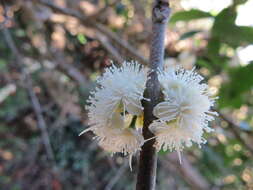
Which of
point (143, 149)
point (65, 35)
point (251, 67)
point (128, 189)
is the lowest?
point (128, 189)

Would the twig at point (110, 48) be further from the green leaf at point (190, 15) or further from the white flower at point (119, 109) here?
the white flower at point (119, 109)

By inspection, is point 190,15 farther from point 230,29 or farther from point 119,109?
point 119,109

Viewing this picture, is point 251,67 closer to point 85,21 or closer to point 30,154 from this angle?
point 85,21

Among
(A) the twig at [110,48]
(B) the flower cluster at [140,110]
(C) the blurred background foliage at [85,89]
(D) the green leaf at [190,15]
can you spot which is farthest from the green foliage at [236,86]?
(A) the twig at [110,48]

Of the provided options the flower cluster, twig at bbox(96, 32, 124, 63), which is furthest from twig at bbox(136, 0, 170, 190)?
twig at bbox(96, 32, 124, 63)

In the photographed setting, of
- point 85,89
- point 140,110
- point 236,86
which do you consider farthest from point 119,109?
point 85,89

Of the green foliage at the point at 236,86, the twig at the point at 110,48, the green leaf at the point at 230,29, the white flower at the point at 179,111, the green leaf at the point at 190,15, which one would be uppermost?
the twig at the point at 110,48

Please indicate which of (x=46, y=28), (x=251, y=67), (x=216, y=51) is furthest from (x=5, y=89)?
(x=251, y=67)
